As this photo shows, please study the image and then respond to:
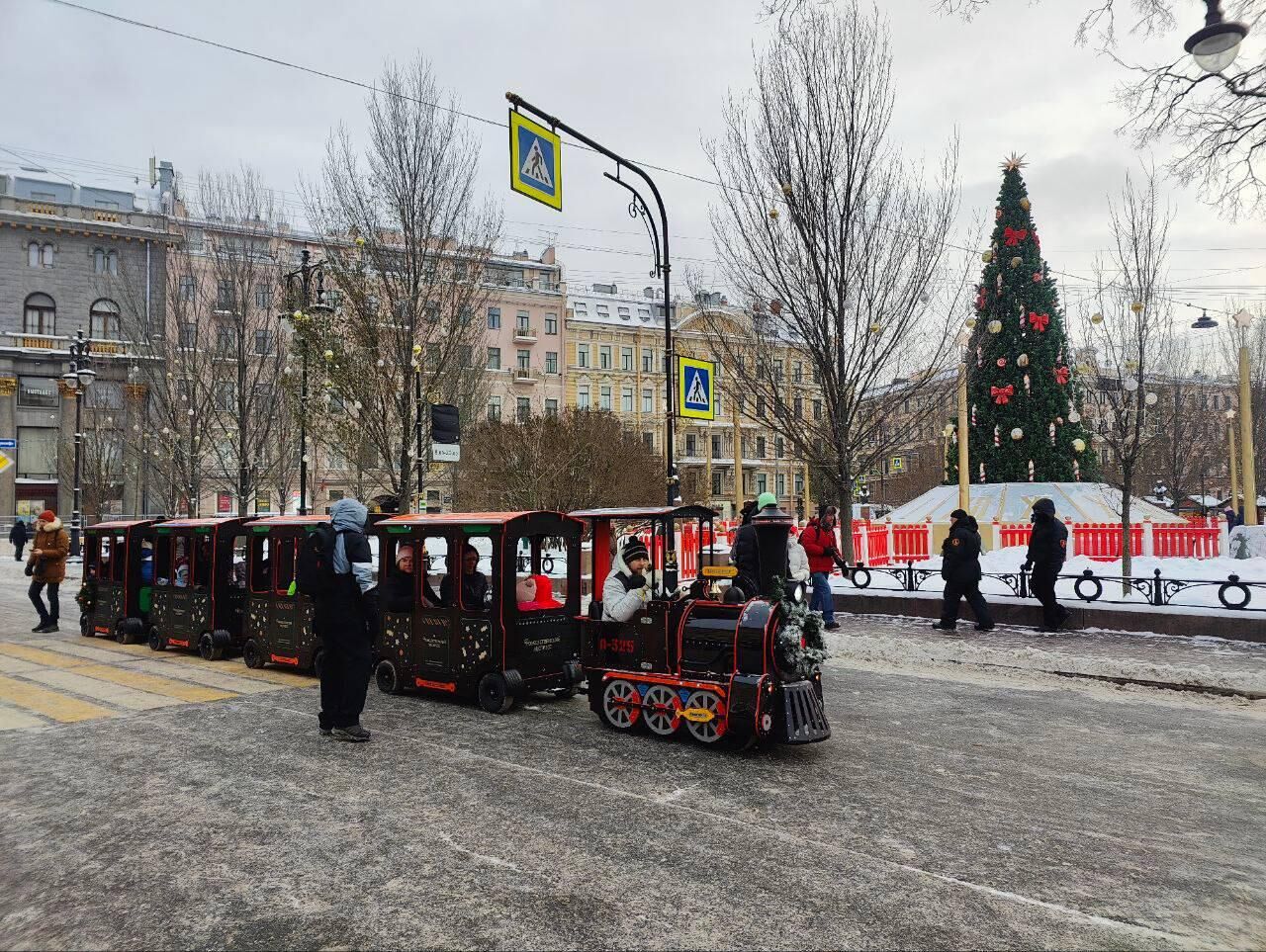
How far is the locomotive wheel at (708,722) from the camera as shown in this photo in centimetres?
719

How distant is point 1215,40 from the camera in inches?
269

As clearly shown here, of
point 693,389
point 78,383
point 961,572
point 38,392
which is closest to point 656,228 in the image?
point 693,389

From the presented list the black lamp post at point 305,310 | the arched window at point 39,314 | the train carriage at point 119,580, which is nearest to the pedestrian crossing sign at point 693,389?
the black lamp post at point 305,310

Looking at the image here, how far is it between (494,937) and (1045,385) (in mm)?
24571

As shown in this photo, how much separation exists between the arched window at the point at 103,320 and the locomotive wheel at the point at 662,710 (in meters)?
54.5

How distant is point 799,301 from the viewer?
17.5 meters

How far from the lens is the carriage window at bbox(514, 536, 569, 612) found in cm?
903

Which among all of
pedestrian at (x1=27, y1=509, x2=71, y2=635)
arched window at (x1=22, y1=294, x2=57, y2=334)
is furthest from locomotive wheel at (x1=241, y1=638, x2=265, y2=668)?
arched window at (x1=22, y1=294, x2=57, y2=334)

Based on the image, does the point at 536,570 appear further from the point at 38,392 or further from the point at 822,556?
the point at 38,392

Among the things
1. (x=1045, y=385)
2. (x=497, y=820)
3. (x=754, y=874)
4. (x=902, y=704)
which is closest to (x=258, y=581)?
(x=497, y=820)

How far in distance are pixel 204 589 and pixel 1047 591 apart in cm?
1243

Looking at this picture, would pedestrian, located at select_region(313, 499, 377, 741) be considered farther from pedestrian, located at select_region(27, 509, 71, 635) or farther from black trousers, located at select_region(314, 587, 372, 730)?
pedestrian, located at select_region(27, 509, 71, 635)

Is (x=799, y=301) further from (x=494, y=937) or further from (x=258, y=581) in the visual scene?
(x=494, y=937)

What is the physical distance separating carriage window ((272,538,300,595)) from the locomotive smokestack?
631cm
